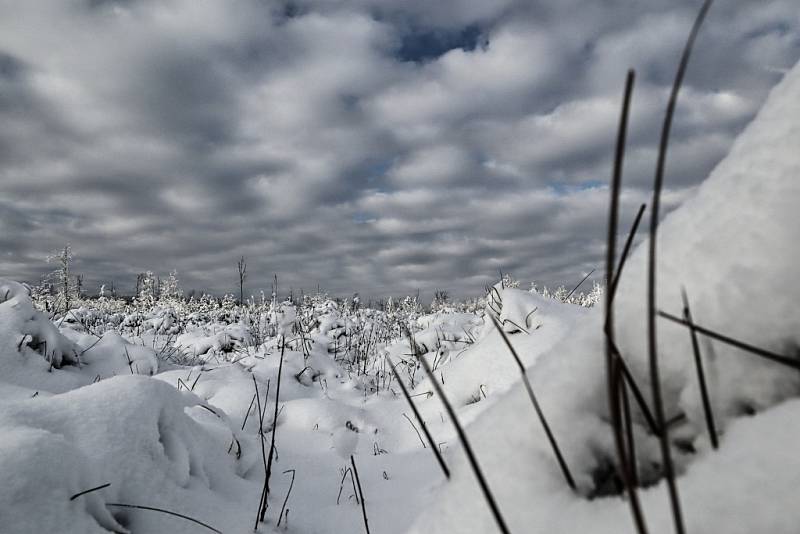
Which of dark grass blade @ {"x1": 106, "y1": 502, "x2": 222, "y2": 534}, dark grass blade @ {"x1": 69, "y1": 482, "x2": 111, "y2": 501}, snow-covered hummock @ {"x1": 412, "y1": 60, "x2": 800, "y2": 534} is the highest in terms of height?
snow-covered hummock @ {"x1": 412, "y1": 60, "x2": 800, "y2": 534}

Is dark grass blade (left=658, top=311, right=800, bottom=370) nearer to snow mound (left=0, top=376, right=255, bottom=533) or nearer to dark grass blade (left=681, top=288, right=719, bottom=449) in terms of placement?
dark grass blade (left=681, top=288, right=719, bottom=449)

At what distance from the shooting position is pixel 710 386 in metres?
0.54

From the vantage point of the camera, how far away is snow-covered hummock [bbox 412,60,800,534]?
43 centimetres

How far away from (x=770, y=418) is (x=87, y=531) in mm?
1455

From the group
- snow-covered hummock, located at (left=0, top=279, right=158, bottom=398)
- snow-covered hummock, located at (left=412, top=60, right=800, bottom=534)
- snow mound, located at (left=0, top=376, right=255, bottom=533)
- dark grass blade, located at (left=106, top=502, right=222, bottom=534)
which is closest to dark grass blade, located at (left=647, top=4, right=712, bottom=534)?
snow-covered hummock, located at (left=412, top=60, right=800, bottom=534)

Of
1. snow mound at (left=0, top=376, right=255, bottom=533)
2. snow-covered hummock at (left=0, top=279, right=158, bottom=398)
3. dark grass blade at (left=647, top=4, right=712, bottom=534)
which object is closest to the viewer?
dark grass blade at (left=647, top=4, right=712, bottom=534)

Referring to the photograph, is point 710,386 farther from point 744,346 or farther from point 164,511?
point 164,511

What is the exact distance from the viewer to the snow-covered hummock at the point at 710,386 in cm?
43

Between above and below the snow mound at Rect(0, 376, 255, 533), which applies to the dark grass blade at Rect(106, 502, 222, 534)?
below

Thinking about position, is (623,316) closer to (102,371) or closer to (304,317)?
(102,371)

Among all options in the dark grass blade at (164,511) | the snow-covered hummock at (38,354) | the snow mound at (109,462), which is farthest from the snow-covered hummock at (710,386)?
the snow-covered hummock at (38,354)

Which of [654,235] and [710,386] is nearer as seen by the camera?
[654,235]

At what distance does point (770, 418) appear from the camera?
46cm

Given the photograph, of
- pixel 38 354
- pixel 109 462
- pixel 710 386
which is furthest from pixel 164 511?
pixel 38 354
